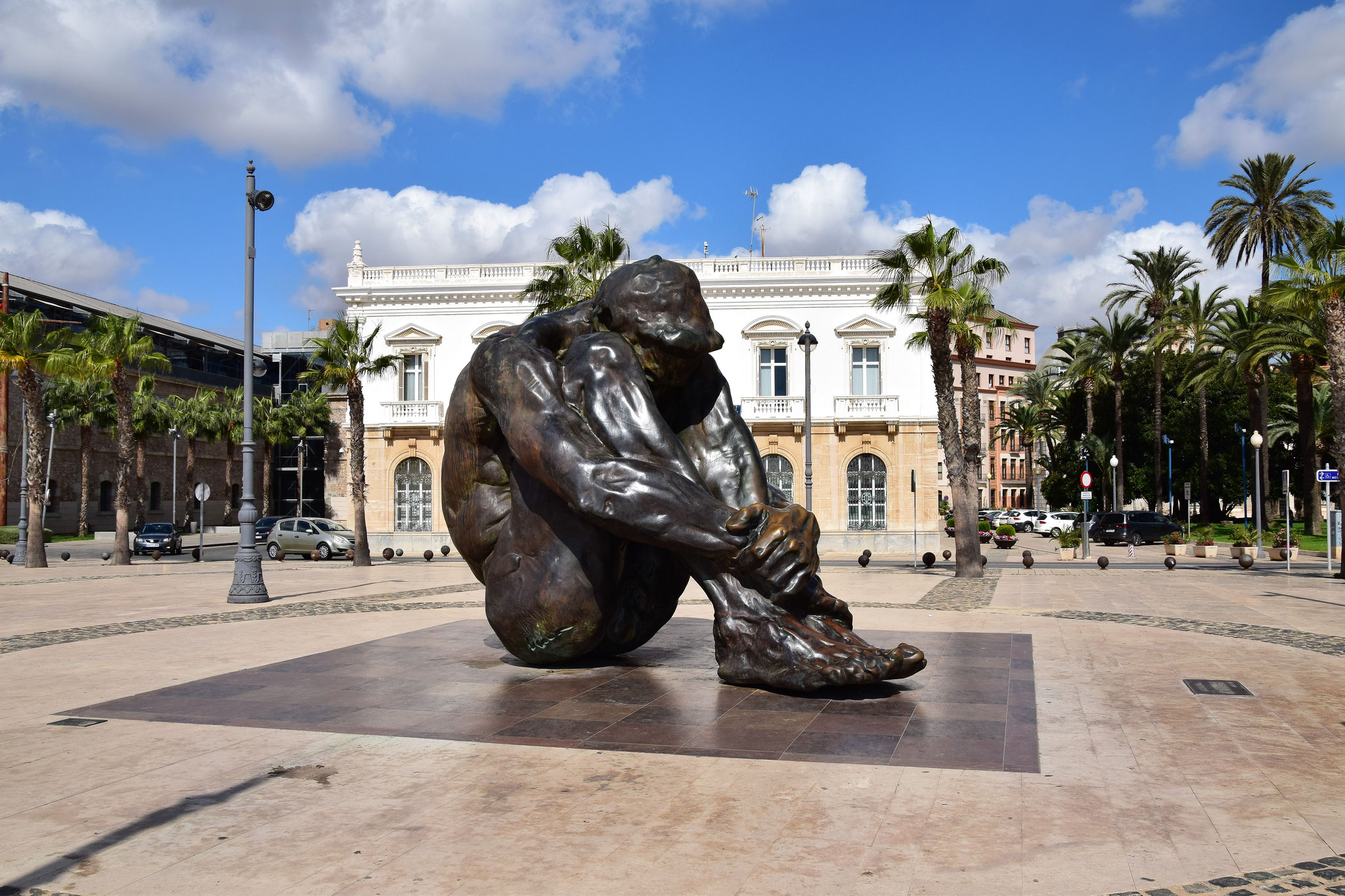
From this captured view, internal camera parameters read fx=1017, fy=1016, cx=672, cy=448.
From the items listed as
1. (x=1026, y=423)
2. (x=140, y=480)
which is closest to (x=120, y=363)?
(x=140, y=480)

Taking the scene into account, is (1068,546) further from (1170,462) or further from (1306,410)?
(1170,462)

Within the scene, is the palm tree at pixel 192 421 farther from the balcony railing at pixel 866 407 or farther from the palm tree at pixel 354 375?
the balcony railing at pixel 866 407

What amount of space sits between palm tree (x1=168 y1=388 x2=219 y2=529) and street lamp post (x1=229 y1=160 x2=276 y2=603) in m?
43.6

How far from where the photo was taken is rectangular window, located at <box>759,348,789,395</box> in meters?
37.4

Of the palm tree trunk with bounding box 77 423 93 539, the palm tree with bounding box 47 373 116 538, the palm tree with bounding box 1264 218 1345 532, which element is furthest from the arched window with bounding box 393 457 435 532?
the palm tree with bounding box 1264 218 1345 532

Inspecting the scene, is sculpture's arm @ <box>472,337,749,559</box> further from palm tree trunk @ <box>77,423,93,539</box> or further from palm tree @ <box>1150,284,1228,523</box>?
palm tree trunk @ <box>77,423,93,539</box>

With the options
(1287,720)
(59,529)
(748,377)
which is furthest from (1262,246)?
(59,529)

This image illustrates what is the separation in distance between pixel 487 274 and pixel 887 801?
35469 mm

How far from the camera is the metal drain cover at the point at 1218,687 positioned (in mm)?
6945

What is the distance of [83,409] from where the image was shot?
170ft

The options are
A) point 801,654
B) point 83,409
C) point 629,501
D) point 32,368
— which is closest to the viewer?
point 629,501

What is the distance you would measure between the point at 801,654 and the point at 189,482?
2211 inches

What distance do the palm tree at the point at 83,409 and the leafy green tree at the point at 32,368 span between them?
27372mm

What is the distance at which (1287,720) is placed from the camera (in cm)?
610
